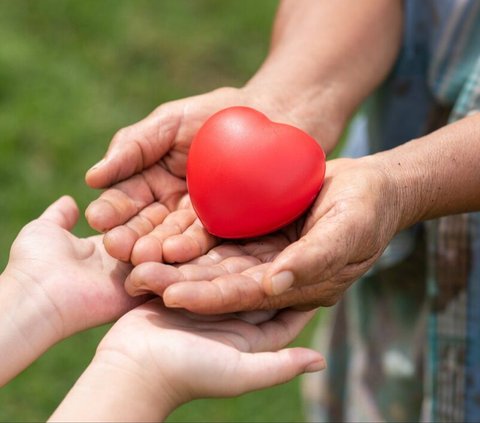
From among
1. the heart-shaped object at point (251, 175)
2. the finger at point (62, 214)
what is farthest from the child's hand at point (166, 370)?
the finger at point (62, 214)

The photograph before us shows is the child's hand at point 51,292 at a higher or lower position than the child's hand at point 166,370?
higher

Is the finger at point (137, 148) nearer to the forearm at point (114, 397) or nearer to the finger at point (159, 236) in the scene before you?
the finger at point (159, 236)

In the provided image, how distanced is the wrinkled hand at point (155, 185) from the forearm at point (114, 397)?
26cm


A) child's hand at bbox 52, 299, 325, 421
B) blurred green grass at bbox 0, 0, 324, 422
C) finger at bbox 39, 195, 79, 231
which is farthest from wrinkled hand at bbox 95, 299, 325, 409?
blurred green grass at bbox 0, 0, 324, 422

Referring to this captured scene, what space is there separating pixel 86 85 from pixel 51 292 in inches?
89.1

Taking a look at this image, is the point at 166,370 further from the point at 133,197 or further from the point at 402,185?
the point at 402,185

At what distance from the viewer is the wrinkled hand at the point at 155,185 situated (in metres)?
1.82

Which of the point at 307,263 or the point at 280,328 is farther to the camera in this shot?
the point at 280,328

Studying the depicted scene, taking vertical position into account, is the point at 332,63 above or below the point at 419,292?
above

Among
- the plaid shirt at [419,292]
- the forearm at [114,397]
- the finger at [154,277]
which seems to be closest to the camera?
the forearm at [114,397]

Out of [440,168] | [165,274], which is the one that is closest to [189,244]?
[165,274]

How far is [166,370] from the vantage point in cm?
162

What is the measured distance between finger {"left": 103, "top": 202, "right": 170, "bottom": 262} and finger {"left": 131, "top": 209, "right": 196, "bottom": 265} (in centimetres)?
2

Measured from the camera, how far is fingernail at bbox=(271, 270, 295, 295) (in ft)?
5.30
